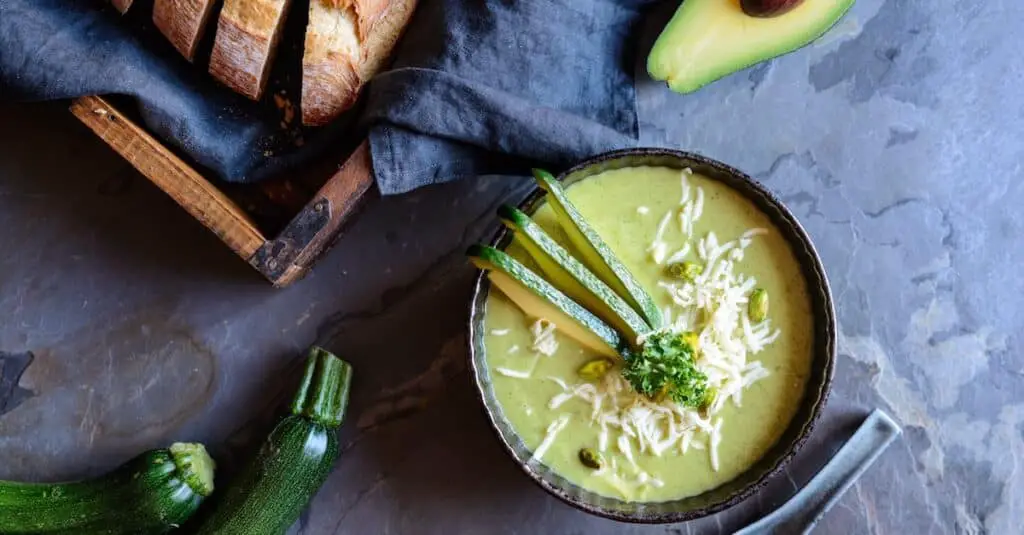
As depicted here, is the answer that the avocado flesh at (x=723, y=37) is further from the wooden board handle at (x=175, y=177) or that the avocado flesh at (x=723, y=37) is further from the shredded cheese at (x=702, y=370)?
the wooden board handle at (x=175, y=177)

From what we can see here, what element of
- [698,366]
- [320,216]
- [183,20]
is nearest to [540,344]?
[698,366]

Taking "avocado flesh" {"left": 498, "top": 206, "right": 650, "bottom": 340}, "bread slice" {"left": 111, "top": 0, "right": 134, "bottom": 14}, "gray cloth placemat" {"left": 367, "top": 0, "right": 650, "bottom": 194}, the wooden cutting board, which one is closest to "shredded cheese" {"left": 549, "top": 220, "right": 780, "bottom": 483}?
"avocado flesh" {"left": 498, "top": 206, "right": 650, "bottom": 340}

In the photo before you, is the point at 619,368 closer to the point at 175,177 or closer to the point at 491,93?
the point at 491,93

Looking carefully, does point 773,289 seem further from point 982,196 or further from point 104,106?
point 104,106

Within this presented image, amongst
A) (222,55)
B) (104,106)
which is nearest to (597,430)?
(222,55)

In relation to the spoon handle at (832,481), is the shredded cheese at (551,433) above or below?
below

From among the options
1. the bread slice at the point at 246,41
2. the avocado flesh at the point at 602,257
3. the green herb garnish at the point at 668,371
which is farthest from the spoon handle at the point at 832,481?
the bread slice at the point at 246,41
